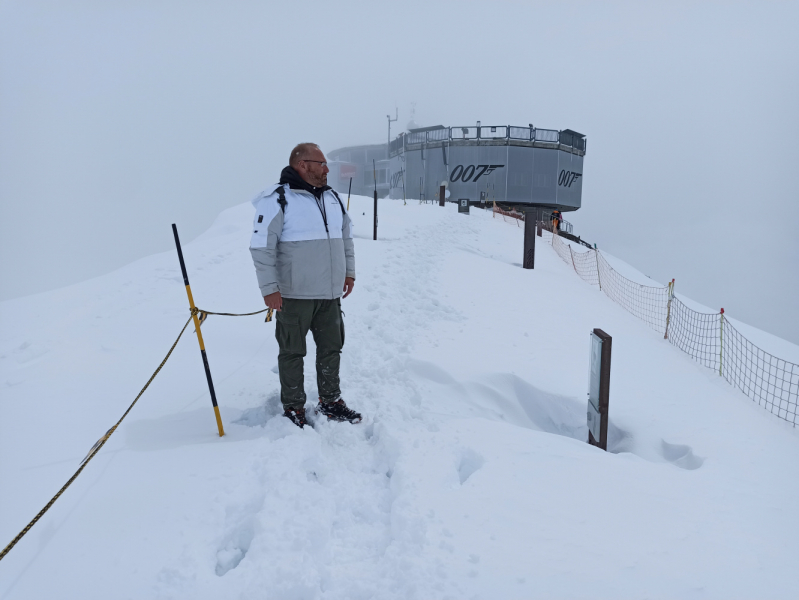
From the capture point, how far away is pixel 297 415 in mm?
3580

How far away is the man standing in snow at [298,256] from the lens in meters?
3.29

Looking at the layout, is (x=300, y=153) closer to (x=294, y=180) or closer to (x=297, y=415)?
(x=294, y=180)

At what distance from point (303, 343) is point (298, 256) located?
686 mm

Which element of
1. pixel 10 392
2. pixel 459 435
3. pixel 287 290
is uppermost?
pixel 287 290

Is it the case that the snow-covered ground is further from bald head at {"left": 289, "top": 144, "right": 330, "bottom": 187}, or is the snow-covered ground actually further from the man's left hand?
bald head at {"left": 289, "top": 144, "right": 330, "bottom": 187}

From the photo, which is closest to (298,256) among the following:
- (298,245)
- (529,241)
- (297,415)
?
(298,245)

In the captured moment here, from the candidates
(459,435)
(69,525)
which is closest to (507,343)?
(459,435)

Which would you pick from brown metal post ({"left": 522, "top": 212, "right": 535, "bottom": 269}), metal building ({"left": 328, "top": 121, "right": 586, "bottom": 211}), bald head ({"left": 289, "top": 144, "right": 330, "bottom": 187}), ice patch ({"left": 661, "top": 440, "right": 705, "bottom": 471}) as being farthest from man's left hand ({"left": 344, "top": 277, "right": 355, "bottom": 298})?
metal building ({"left": 328, "top": 121, "right": 586, "bottom": 211})

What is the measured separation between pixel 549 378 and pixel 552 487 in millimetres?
2627

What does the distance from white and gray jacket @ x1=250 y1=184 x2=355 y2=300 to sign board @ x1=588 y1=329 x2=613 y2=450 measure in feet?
8.02

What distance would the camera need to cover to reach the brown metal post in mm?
11555

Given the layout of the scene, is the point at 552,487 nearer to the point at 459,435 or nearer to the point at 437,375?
the point at 459,435

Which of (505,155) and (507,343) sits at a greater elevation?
(505,155)

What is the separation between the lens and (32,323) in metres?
6.12
